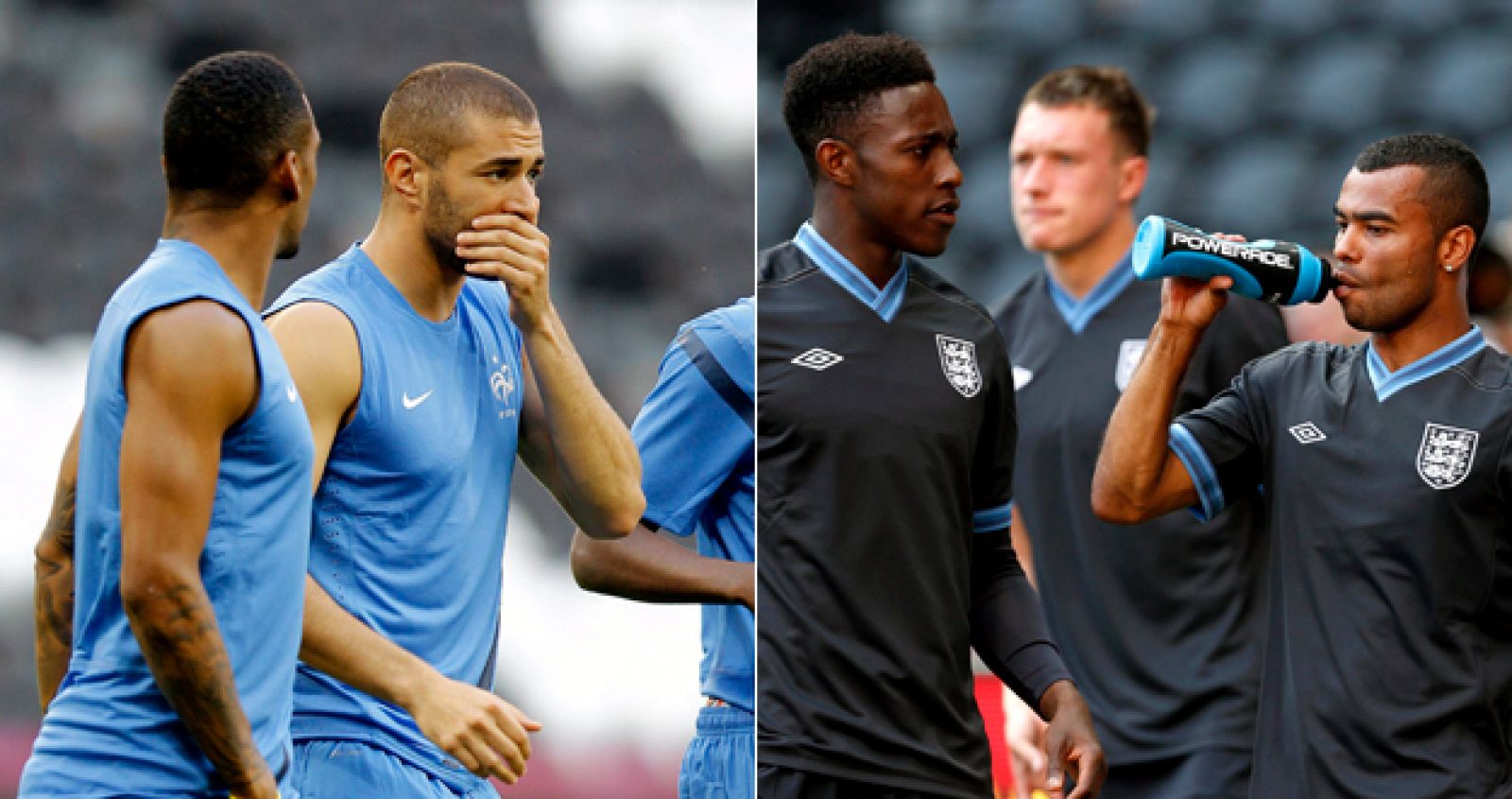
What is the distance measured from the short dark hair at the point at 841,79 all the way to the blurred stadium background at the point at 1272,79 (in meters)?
2.19

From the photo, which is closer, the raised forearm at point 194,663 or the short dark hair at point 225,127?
the raised forearm at point 194,663

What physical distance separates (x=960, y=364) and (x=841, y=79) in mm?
324

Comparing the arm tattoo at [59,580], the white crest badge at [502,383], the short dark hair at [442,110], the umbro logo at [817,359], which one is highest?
the short dark hair at [442,110]

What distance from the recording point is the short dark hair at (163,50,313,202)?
146 cm

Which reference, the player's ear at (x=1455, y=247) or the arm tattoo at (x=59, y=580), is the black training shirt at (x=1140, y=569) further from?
the arm tattoo at (x=59, y=580)

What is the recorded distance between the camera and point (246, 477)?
4.62 ft

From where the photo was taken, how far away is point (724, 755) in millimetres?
Result: 2002

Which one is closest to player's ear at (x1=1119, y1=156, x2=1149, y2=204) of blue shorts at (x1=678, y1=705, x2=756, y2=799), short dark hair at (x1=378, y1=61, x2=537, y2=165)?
blue shorts at (x1=678, y1=705, x2=756, y2=799)

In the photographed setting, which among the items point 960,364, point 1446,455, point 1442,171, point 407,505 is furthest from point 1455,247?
point 407,505

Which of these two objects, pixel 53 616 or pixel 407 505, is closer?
pixel 53 616

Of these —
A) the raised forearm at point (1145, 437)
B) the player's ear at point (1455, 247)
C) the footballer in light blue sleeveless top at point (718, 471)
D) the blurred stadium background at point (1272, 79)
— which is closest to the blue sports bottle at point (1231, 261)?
the raised forearm at point (1145, 437)

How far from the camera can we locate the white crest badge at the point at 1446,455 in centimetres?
189

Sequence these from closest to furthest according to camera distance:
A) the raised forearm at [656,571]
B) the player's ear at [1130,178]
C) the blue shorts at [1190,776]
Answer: the raised forearm at [656,571], the blue shorts at [1190,776], the player's ear at [1130,178]

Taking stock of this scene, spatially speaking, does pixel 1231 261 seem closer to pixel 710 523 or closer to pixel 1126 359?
→ pixel 710 523
